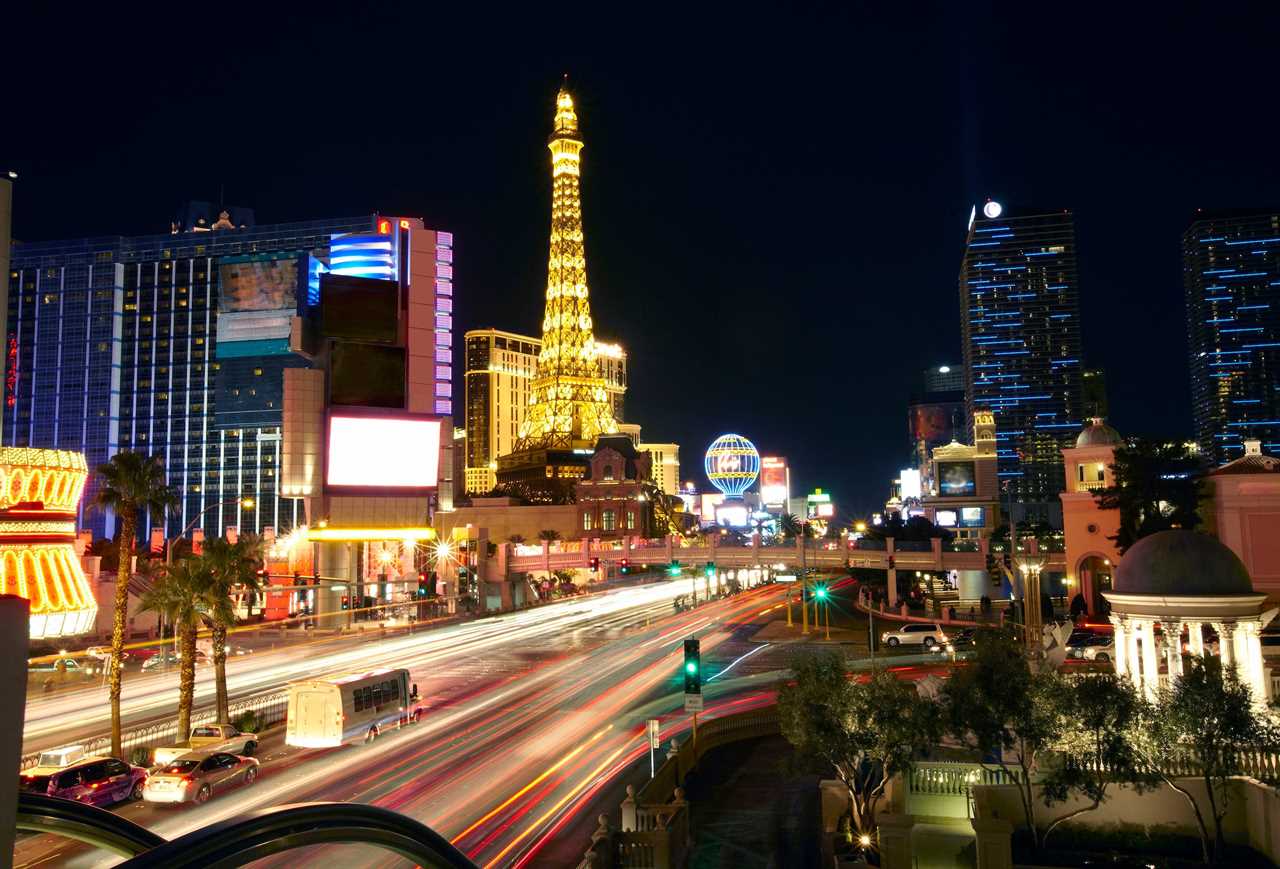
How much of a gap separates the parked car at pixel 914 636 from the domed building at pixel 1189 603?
2595 centimetres

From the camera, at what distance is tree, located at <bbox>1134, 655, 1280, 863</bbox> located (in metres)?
17.9

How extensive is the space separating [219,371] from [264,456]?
1485 cm

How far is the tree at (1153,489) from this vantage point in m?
46.1

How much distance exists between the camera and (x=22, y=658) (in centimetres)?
405

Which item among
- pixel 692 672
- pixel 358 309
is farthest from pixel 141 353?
pixel 692 672

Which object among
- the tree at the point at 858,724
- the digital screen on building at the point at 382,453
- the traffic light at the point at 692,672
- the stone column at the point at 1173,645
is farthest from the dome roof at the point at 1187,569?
the digital screen on building at the point at 382,453

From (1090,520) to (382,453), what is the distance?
44.8 metres

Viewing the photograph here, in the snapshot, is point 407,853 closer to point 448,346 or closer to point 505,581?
point 505,581

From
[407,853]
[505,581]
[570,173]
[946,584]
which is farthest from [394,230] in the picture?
[407,853]

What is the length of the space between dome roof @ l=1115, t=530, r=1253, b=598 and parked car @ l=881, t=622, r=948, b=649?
87.7ft

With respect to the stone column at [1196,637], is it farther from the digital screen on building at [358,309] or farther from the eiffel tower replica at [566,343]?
the eiffel tower replica at [566,343]

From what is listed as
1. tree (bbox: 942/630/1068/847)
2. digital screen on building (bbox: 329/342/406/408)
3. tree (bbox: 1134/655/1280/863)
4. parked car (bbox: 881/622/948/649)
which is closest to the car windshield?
tree (bbox: 942/630/1068/847)

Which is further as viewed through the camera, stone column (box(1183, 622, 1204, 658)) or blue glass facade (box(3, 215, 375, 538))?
blue glass facade (box(3, 215, 375, 538))

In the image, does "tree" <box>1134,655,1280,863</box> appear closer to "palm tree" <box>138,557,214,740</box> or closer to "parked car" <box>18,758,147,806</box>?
"parked car" <box>18,758,147,806</box>
